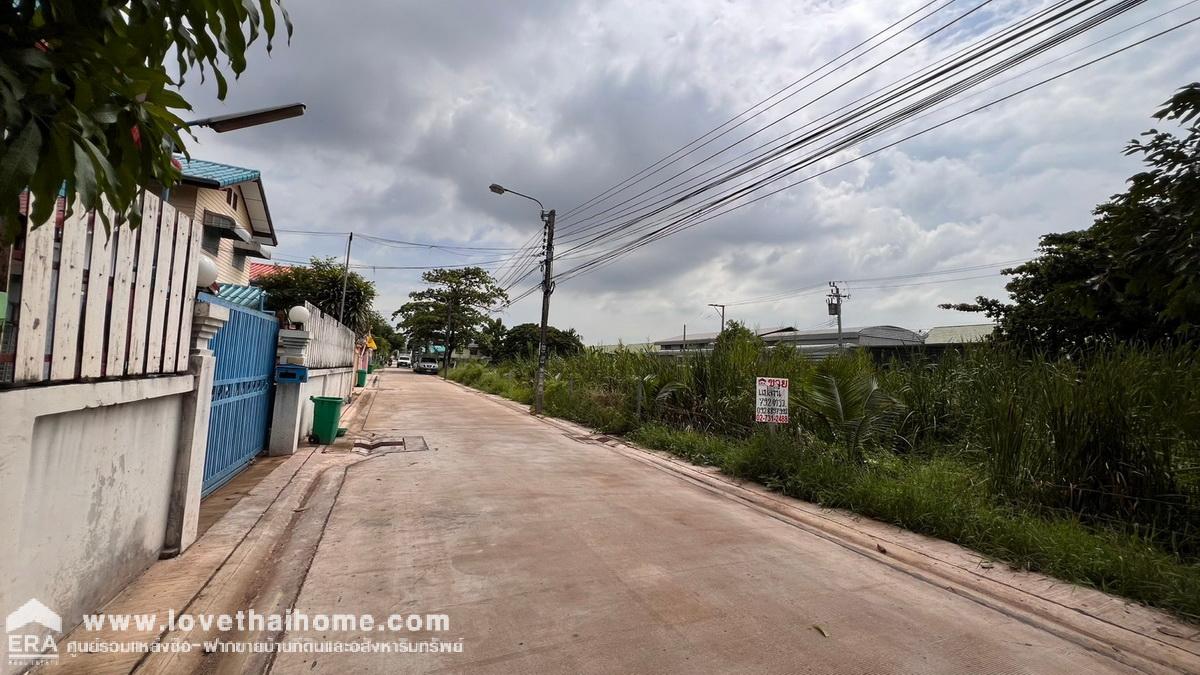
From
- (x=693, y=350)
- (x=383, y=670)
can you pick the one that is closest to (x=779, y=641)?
(x=383, y=670)

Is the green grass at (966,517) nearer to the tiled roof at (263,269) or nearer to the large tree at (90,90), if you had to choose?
the large tree at (90,90)

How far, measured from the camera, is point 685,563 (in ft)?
15.5

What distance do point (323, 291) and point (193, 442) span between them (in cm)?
2750

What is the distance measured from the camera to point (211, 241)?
15602mm

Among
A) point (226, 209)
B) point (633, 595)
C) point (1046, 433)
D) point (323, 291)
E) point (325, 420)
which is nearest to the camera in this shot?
point (633, 595)

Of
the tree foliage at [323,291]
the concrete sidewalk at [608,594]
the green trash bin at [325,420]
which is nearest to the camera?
the concrete sidewalk at [608,594]

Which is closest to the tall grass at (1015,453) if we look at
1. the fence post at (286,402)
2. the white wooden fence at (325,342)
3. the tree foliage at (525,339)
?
the fence post at (286,402)

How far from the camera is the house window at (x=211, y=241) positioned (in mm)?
15352

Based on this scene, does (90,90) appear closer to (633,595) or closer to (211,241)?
(633,595)

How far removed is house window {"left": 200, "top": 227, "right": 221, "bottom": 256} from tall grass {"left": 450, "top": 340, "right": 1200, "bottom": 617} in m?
14.0

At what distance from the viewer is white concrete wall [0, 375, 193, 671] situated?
8.11 feet

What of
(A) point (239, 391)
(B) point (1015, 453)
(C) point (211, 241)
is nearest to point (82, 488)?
(A) point (239, 391)

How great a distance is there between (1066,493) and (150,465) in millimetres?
8505

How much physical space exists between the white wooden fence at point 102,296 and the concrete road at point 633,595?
1957 mm
